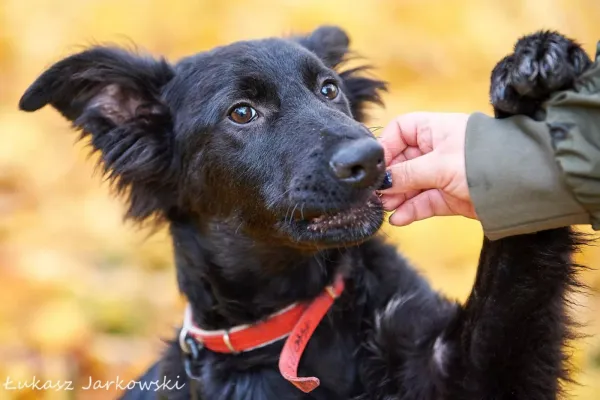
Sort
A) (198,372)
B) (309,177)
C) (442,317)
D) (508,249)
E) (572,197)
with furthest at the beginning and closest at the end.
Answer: (198,372) < (442,317) < (309,177) < (508,249) < (572,197)

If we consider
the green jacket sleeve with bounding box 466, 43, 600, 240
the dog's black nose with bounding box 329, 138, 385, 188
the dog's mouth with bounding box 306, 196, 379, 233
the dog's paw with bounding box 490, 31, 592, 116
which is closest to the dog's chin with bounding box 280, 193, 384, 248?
the dog's mouth with bounding box 306, 196, 379, 233

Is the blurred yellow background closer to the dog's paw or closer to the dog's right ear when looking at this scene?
the dog's right ear

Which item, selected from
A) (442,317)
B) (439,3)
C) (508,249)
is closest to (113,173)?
(442,317)

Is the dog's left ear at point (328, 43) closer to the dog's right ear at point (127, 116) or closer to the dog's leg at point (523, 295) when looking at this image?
the dog's right ear at point (127, 116)

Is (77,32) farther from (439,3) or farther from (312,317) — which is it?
(312,317)

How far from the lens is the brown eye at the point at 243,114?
3116 mm

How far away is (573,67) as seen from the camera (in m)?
2.09

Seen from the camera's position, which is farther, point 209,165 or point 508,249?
point 209,165

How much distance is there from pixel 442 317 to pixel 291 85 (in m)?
1.13

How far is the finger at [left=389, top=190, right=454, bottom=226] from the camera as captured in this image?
8.55ft

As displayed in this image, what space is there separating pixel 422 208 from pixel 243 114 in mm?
898
